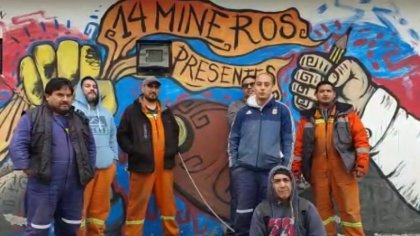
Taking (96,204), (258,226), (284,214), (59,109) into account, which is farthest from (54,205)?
(284,214)

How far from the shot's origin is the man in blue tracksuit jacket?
21.6 ft

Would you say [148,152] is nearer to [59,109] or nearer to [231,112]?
[231,112]

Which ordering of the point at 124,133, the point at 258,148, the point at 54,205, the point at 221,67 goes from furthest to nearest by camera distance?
1. the point at 221,67
2. the point at 124,133
3. the point at 258,148
4. the point at 54,205

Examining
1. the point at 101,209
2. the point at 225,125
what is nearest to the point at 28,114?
the point at 101,209

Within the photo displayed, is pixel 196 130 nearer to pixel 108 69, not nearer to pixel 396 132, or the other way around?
pixel 108 69

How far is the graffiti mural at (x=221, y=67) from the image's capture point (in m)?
7.86

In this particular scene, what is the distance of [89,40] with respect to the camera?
311 inches

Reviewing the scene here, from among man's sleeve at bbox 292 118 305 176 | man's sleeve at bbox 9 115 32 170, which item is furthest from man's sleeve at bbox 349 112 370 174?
man's sleeve at bbox 9 115 32 170

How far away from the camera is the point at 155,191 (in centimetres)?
724

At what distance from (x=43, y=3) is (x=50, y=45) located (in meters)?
0.52

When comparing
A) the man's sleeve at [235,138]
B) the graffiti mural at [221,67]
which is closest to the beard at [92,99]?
the graffiti mural at [221,67]

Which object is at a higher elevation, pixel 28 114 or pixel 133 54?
pixel 133 54

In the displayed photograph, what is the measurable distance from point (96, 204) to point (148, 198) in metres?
0.58

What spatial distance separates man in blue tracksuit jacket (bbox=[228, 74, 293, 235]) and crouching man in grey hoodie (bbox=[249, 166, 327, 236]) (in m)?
1.18
